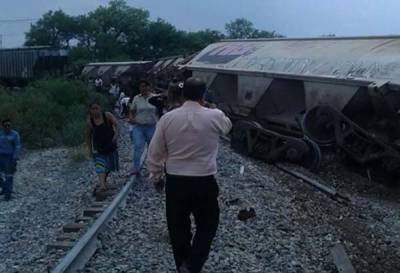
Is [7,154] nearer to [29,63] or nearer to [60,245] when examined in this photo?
[60,245]

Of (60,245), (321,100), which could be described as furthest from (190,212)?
(321,100)

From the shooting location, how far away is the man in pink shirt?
495cm

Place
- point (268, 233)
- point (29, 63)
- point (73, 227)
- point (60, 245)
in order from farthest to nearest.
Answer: point (29, 63)
point (73, 227)
point (268, 233)
point (60, 245)

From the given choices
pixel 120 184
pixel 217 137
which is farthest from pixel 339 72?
pixel 217 137

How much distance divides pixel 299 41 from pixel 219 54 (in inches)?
141

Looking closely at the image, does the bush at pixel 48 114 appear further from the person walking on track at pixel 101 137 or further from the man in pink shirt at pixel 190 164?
the man in pink shirt at pixel 190 164

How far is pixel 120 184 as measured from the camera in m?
10.3

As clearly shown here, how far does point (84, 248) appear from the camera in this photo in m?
6.13

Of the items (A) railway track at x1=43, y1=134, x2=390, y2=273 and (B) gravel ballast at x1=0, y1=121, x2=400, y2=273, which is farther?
(B) gravel ballast at x1=0, y1=121, x2=400, y2=273

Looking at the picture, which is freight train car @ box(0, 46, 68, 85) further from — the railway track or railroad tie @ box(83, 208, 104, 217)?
railroad tie @ box(83, 208, 104, 217)

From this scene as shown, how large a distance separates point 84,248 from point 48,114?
15.9 m

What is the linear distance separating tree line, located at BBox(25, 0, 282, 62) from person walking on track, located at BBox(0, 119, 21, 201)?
53744 millimetres

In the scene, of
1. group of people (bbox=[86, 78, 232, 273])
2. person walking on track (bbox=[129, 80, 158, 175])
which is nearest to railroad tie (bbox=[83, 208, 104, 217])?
person walking on track (bbox=[129, 80, 158, 175])

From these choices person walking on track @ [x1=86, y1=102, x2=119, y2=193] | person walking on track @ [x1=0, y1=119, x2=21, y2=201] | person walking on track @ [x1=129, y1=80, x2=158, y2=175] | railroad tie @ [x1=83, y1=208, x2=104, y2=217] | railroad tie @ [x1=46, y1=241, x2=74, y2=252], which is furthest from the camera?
person walking on track @ [x1=0, y1=119, x2=21, y2=201]
